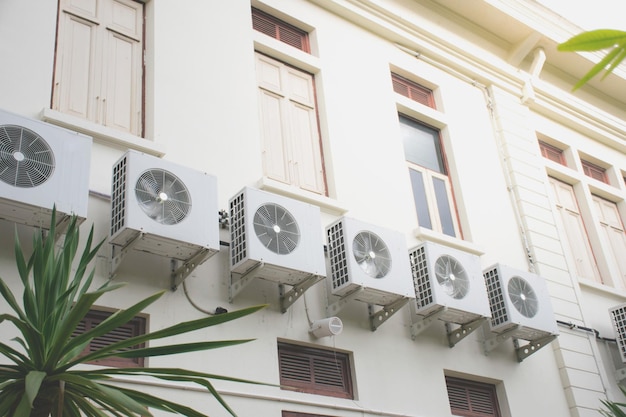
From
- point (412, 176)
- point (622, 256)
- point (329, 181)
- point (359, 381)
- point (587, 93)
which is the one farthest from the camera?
point (587, 93)

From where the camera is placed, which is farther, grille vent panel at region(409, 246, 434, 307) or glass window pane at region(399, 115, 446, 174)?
glass window pane at region(399, 115, 446, 174)

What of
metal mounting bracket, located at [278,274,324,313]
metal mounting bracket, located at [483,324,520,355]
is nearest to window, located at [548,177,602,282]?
metal mounting bracket, located at [483,324,520,355]

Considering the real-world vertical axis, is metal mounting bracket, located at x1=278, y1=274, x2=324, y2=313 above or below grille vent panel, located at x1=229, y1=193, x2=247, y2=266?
below

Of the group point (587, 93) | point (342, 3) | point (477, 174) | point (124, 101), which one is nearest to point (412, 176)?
point (477, 174)

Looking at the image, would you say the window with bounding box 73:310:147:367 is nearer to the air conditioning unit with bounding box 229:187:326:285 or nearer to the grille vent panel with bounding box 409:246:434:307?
the air conditioning unit with bounding box 229:187:326:285

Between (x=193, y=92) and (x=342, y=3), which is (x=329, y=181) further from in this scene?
(x=342, y=3)

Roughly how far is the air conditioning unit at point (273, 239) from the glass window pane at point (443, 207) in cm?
274

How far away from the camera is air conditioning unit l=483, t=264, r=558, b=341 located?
27.1 ft

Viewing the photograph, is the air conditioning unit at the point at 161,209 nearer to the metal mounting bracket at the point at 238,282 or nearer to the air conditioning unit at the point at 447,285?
the metal mounting bracket at the point at 238,282

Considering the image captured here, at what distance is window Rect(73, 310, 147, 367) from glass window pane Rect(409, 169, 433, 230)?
384cm

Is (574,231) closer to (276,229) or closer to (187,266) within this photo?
(276,229)

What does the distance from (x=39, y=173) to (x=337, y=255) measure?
272cm

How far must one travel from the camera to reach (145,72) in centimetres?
779

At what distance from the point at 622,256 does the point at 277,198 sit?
639 centimetres
